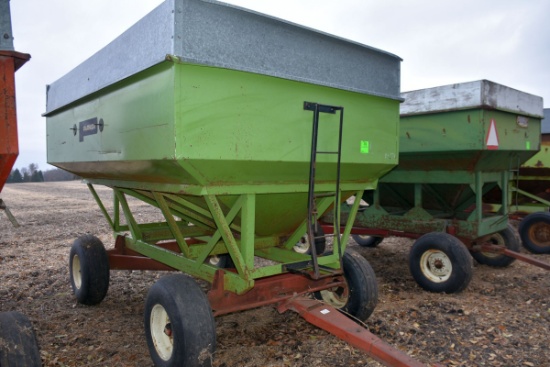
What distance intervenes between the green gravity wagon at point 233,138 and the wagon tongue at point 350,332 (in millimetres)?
229

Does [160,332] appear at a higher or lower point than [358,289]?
lower

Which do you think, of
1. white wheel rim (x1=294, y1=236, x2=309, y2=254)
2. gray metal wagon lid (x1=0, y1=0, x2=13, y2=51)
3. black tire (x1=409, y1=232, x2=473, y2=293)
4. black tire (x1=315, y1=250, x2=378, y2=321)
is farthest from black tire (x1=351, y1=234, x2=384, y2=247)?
gray metal wagon lid (x1=0, y1=0, x2=13, y2=51)

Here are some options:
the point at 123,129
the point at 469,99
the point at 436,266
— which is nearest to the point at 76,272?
the point at 123,129

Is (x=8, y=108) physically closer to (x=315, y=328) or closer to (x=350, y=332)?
(x=350, y=332)

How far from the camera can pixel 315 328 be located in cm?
369

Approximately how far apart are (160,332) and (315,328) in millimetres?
1389

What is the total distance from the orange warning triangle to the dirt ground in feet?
5.40

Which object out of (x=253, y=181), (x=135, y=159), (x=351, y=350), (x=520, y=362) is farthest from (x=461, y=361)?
(x=135, y=159)

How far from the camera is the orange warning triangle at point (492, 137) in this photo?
15.7ft

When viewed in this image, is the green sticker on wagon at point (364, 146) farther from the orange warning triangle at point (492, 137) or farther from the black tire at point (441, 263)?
the orange warning triangle at point (492, 137)

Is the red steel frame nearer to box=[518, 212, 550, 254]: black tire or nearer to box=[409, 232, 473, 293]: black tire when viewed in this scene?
box=[409, 232, 473, 293]: black tire

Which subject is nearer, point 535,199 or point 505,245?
point 505,245

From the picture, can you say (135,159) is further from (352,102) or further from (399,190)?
(399,190)

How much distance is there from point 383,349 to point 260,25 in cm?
224
